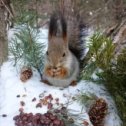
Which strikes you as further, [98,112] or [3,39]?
[3,39]

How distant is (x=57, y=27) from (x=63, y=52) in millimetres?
72

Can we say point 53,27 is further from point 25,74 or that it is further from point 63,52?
point 25,74

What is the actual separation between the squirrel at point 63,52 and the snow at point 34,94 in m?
0.03

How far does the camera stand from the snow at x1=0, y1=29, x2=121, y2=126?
1241mm

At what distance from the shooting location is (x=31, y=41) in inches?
52.8

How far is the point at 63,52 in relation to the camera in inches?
48.9

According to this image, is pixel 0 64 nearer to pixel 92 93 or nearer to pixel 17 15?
pixel 17 15

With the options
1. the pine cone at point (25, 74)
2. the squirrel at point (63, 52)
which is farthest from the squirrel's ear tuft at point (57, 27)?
the pine cone at point (25, 74)

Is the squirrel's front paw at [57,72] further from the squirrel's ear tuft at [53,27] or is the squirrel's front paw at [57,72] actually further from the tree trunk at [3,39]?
the tree trunk at [3,39]

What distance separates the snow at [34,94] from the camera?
1241 millimetres

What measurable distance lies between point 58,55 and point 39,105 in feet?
0.49

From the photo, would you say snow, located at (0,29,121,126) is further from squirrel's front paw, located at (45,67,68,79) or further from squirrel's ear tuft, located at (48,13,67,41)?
squirrel's ear tuft, located at (48,13,67,41)

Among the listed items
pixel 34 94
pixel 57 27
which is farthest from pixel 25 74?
pixel 57 27

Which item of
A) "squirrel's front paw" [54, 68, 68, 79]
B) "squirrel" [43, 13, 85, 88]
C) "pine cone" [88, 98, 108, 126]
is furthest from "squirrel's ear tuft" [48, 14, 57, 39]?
"pine cone" [88, 98, 108, 126]
